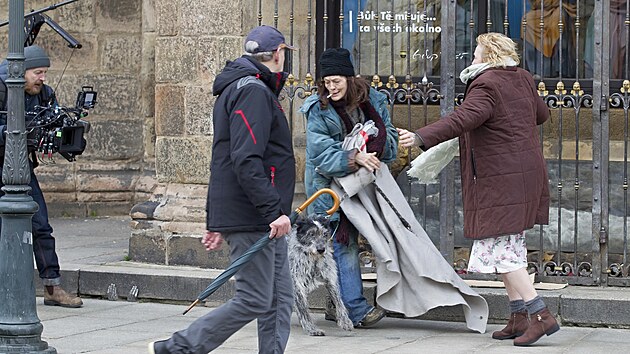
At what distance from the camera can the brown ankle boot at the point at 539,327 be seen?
8070 millimetres

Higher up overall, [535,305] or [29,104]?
[29,104]

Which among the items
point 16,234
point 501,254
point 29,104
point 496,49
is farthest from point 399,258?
point 29,104

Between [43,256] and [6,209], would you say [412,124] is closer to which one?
[43,256]

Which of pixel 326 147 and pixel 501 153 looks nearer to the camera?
pixel 501 153

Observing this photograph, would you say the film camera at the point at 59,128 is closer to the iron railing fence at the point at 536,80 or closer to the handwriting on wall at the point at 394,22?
the iron railing fence at the point at 536,80

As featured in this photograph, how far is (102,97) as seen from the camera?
44.6 feet

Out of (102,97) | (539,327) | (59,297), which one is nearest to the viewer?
(539,327)

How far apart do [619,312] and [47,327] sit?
12.5 ft

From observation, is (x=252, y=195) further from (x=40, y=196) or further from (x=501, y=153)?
(x=40, y=196)

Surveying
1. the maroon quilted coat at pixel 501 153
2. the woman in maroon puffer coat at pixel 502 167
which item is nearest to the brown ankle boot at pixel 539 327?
the woman in maroon puffer coat at pixel 502 167

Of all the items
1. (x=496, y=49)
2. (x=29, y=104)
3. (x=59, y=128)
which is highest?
(x=496, y=49)

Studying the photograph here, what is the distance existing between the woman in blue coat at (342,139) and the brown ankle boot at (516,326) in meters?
0.86

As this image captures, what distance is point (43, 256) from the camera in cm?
941

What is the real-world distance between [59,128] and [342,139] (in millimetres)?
1928
